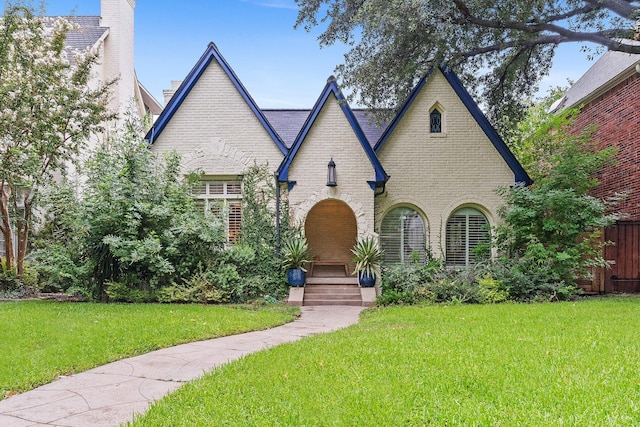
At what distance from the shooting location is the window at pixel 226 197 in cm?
1237

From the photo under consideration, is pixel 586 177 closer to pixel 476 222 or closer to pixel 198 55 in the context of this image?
pixel 476 222

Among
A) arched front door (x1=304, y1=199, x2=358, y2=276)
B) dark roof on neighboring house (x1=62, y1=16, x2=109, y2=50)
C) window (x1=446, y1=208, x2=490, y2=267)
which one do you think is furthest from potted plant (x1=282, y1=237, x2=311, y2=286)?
dark roof on neighboring house (x1=62, y1=16, x2=109, y2=50)

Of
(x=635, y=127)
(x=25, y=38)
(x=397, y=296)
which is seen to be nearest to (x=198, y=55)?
(x=25, y=38)

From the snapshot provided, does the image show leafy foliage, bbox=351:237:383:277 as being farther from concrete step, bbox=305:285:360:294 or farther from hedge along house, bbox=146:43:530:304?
hedge along house, bbox=146:43:530:304

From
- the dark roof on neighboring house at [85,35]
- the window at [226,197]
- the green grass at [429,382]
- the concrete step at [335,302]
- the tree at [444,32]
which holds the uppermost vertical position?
the dark roof on neighboring house at [85,35]

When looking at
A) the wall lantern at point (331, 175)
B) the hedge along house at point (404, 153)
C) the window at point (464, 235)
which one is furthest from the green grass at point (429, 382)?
the hedge along house at point (404, 153)

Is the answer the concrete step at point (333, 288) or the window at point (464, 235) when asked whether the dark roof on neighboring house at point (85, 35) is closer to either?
the concrete step at point (333, 288)

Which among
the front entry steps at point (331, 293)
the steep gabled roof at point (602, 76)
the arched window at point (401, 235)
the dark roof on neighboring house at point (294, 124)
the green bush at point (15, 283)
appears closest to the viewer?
the front entry steps at point (331, 293)

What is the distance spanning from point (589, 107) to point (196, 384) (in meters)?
16.6

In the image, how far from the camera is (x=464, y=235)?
12.6 metres

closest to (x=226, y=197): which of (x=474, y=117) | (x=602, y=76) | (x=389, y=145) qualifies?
(x=389, y=145)

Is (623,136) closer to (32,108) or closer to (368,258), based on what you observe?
(368,258)

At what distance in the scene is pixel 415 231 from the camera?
499 inches

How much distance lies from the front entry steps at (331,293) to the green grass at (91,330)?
1407 millimetres
